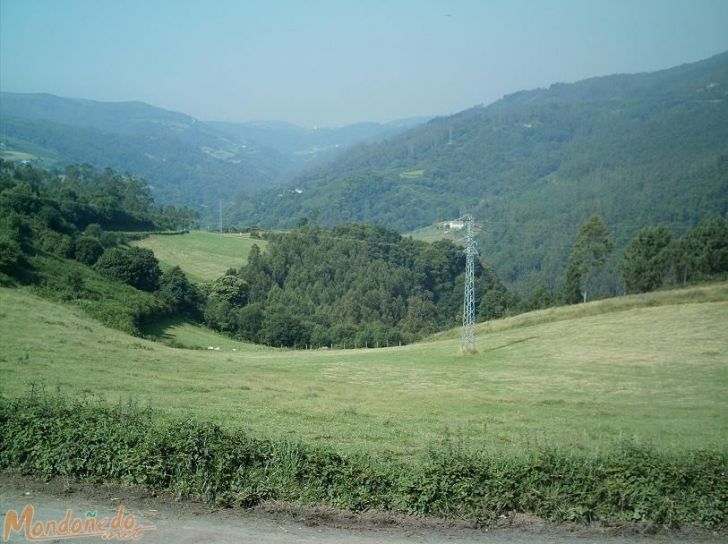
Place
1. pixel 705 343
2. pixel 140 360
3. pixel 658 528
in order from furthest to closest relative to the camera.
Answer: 1. pixel 705 343
2. pixel 140 360
3. pixel 658 528

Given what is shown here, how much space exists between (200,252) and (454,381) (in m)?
75.2

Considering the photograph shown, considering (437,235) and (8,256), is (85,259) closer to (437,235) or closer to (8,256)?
(8,256)

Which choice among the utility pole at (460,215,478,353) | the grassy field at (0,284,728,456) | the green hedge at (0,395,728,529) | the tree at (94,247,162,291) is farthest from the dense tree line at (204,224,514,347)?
the green hedge at (0,395,728,529)

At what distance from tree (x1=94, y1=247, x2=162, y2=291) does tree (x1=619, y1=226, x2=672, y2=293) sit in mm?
51765

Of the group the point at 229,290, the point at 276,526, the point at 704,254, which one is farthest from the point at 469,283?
the point at 229,290

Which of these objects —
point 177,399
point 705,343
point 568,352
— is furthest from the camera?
point 568,352

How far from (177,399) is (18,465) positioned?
845 centimetres

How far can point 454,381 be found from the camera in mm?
31406

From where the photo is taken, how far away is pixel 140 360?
1077 inches

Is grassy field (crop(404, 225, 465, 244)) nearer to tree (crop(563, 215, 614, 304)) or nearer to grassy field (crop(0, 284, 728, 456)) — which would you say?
tree (crop(563, 215, 614, 304))

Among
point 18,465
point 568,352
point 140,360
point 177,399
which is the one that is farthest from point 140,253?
point 18,465

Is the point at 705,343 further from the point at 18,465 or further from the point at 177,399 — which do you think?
the point at 18,465

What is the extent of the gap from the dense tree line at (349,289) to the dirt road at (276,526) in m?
61.9

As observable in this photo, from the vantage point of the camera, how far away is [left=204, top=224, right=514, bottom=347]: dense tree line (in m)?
76.2
